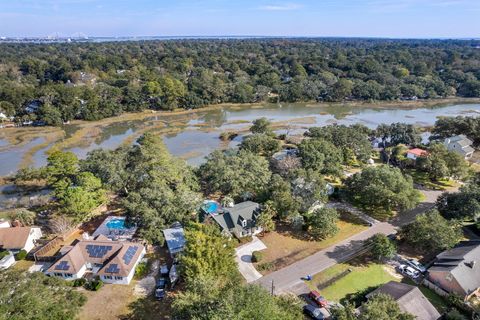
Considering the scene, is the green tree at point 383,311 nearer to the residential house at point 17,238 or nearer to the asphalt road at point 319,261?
the asphalt road at point 319,261

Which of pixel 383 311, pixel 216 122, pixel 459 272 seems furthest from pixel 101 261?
pixel 216 122

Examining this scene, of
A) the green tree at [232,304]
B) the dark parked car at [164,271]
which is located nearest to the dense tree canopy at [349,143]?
the dark parked car at [164,271]

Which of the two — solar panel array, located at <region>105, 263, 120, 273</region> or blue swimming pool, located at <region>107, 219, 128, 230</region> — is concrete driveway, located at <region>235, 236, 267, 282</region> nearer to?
solar panel array, located at <region>105, 263, 120, 273</region>

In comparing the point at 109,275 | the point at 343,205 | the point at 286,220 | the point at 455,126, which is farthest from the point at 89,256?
the point at 455,126

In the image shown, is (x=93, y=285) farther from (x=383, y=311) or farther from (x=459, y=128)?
(x=459, y=128)

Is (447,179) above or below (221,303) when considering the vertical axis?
below

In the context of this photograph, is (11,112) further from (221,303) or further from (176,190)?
(221,303)
